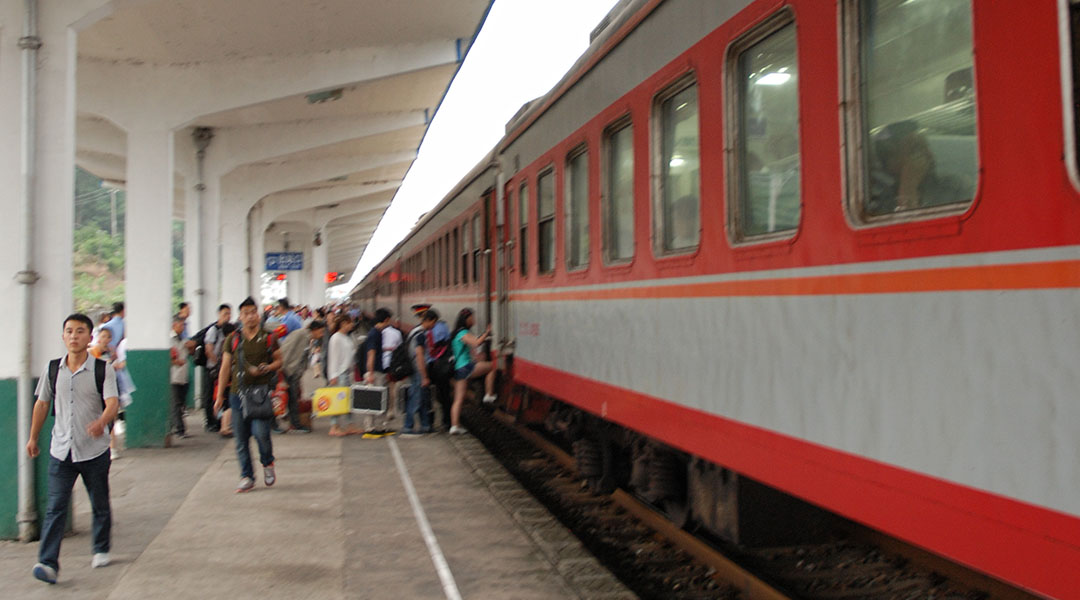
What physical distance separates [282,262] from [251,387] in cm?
2616

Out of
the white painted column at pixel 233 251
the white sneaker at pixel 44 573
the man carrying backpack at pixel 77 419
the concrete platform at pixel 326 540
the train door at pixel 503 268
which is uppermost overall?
the white painted column at pixel 233 251

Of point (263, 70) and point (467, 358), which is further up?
point (263, 70)

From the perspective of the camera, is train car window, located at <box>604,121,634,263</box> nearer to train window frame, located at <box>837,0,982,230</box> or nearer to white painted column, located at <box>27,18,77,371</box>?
train window frame, located at <box>837,0,982,230</box>

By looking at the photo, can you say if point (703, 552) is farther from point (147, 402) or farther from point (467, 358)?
point (147, 402)

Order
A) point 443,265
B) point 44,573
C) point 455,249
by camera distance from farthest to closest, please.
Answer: point 443,265
point 455,249
point 44,573

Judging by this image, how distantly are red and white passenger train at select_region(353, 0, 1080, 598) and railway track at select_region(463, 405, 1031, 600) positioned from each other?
17.3 inches

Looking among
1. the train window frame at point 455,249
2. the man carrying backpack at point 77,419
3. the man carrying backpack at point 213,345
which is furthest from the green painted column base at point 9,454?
the train window frame at point 455,249

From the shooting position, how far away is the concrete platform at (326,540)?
20.4 feet

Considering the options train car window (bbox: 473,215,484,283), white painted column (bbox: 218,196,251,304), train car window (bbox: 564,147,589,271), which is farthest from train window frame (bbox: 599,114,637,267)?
white painted column (bbox: 218,196,251,304)

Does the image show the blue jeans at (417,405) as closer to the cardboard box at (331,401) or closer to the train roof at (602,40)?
the cardboard box at (331,401)

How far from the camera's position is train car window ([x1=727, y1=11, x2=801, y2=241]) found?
415cm

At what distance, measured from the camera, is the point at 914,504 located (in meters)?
3.16

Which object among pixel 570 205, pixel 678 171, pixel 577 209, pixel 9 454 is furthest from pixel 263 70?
pixel 678 171

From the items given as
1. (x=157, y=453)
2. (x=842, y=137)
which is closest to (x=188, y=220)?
(x=157, y=453)
